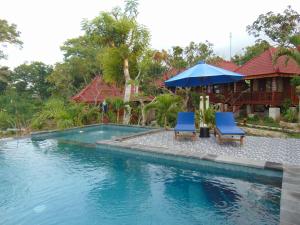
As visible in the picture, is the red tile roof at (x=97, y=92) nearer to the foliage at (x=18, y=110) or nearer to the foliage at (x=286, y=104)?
the foliage at (x=18, y=110)

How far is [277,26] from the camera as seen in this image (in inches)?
893

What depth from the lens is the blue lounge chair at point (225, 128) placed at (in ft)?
28.4

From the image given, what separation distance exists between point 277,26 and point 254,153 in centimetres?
1911

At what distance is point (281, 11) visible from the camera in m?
21.6

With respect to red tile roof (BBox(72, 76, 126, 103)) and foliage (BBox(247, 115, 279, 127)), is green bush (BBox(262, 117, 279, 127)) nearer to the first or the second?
foliage (BBox(247, 115, 279, 127))

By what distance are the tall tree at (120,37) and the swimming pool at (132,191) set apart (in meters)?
9.32

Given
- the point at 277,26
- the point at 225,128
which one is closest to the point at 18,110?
the point at 225,128

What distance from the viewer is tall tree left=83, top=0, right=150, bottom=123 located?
16250 mm

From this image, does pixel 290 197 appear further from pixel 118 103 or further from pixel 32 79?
pixel 32 79

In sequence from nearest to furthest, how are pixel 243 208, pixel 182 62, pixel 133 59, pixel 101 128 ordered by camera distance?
pixel 243 208, pixel 101 128, pixel 133 59, pixel 182 62

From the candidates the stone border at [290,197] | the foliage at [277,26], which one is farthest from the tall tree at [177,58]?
the stone border at [290,197]

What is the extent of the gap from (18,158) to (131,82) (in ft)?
28.7

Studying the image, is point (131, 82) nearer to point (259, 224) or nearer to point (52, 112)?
point (52, 112)

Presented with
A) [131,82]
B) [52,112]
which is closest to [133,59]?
[131,82]
